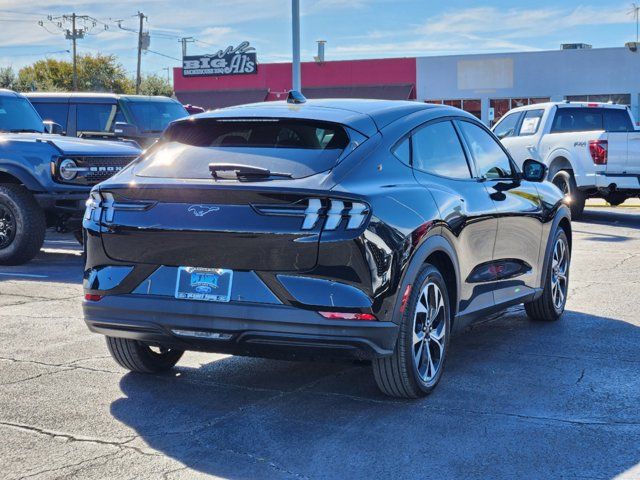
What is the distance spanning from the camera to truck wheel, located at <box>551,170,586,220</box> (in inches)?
671

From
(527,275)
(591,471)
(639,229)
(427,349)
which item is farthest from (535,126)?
(591,471)

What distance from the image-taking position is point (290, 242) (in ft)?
16.4

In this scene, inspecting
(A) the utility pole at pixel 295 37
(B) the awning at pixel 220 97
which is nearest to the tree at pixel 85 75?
(B) the awning at pixel 220 97

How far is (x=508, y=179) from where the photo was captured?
23.6 ft

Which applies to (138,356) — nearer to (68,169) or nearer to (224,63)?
(68,169)

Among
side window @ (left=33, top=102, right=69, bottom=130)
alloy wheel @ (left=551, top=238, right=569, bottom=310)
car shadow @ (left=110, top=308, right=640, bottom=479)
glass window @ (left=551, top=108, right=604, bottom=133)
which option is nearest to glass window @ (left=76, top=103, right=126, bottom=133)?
side window @ (left=33, top=102, right=69, bottom=130)

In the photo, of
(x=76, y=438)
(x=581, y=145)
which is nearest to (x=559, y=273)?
(x=76, y=438)

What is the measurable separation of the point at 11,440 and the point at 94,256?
1120 millimetres

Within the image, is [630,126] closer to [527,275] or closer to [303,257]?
[527,275]

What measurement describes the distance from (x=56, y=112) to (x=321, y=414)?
1274 centimetres

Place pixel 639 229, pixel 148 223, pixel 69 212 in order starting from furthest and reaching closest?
pixel 639 229
pixel 69 212
pixel 148 223

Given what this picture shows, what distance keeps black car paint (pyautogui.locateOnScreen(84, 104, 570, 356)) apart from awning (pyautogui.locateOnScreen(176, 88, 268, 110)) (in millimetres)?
50497

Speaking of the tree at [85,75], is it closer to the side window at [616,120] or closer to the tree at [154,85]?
the tree at [154,85]

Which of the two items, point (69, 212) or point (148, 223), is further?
point (69, 212)
